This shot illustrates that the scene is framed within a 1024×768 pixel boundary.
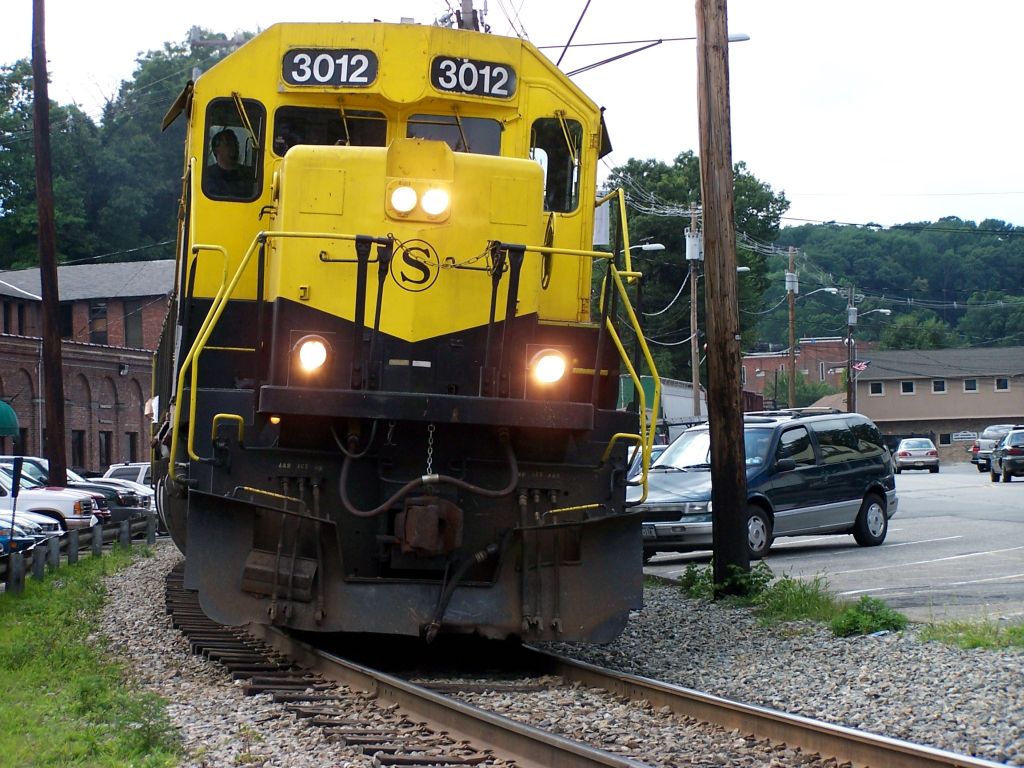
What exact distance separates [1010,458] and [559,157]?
3226 centimetres

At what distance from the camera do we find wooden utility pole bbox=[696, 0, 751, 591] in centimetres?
1038

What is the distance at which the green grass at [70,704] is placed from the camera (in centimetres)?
529

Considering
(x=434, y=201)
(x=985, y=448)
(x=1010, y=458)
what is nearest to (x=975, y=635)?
(x=434, y=201)

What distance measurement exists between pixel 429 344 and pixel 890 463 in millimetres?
11706

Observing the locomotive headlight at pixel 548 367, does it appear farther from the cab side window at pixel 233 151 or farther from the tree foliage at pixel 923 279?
the tree foliage at pixel 923 279

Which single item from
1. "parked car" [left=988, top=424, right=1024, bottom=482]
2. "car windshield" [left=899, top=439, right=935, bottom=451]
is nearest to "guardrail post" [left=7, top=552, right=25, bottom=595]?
"parked car" [left=988, top=424, right=1024, bottom=482]

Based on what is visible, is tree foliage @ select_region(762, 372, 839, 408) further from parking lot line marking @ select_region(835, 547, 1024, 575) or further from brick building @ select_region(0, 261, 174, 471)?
parking lot line marking @ select_region(835, 547, 1024, 575)

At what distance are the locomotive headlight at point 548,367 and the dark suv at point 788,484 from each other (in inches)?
278

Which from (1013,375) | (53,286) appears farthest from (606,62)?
(1013,375)

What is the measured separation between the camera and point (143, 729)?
5461 mm

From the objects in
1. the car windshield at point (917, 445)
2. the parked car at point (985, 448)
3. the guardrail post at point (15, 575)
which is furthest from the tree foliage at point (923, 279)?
the guardrail post at point (15, 575)

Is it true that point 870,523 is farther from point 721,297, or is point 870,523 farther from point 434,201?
point 434,201

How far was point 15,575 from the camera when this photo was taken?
12.2 metres

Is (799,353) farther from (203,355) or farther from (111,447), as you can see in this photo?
(203,355)
